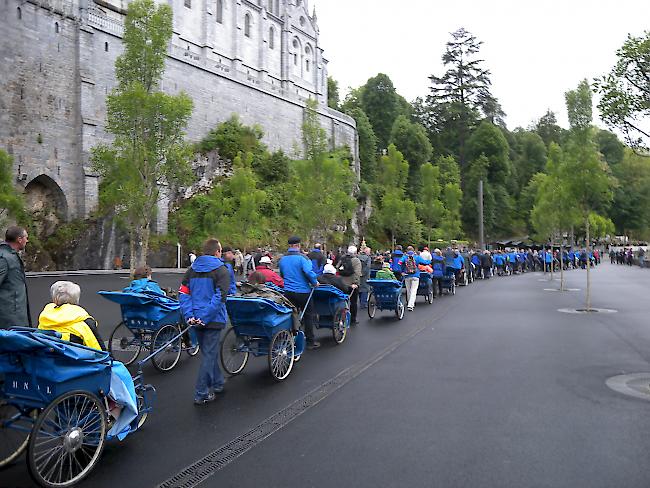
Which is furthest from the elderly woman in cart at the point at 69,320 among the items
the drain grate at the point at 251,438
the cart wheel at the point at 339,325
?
the cart wheel at the point at 339,325

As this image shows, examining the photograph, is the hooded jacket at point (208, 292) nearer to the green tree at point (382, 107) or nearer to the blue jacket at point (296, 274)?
the blue jacket at point (296, 274)

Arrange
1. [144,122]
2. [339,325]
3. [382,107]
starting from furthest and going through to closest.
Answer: [382,107] < [144,122] < [339,325]

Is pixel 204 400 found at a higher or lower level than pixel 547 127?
lower

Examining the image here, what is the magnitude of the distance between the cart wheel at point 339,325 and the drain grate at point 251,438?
2.10 meters

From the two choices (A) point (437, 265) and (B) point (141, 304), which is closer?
(B) point (141, 304)

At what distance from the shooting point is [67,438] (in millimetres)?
4152

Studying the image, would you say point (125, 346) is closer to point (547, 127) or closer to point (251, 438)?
point (251, 438)

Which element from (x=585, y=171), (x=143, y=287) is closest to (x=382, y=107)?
(x=585, y=171)

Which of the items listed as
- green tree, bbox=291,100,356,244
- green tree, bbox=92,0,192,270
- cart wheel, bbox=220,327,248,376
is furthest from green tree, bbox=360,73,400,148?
cart wheel, bbox=220,327,248,376

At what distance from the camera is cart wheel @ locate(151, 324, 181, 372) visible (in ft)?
26.3

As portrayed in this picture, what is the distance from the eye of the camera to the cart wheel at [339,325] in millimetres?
10055

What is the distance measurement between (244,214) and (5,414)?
32257 mm

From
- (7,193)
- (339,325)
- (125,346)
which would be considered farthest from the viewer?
(7,193)

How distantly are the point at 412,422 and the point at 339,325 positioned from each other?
15.5 ft
